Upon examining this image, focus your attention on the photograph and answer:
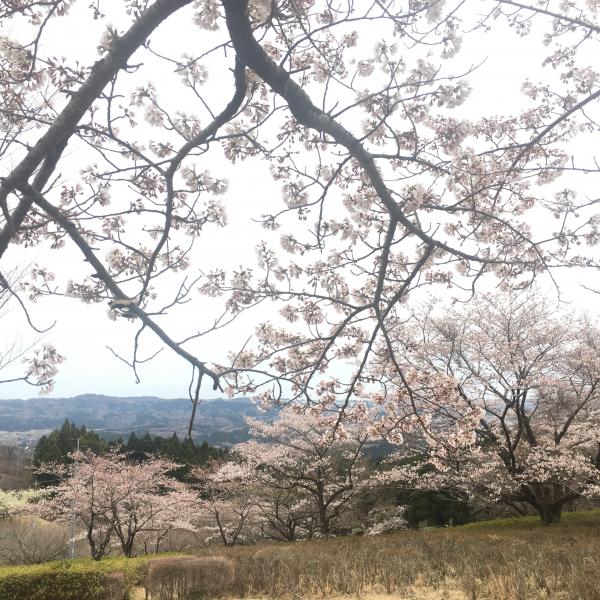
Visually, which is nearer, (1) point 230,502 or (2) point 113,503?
(2) point 113,503

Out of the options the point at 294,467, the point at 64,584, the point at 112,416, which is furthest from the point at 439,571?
the point at 112,416

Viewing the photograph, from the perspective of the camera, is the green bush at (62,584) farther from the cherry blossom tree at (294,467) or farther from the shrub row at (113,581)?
the cherry blossom tree at (294,467)

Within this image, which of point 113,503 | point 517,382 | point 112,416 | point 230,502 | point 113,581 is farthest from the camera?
point 112,416

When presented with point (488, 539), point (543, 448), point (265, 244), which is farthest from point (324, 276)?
point (543, 448)

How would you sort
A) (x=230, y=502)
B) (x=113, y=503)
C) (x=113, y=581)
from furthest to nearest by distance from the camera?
(x=230, y=502) → (x=113, y=503) → (x=113, y=581)

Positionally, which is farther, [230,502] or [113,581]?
[230,502]

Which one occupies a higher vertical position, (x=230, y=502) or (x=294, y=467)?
(x=294, y=467)

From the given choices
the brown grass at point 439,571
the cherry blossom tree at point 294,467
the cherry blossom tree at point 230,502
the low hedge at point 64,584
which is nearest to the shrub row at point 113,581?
the low hedge at point 64,584

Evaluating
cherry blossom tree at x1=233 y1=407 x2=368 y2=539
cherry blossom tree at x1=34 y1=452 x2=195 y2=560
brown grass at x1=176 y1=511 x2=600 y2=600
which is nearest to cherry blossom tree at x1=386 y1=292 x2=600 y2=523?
brown grass at x1=176 y1=511 x2=600 y2=600

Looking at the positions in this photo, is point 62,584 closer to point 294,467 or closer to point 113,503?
point 113,503

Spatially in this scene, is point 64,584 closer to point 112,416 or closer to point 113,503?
point 113,503

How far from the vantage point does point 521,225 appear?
18.8 ft

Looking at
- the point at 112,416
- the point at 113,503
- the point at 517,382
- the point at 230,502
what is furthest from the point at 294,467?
the point at 112,416

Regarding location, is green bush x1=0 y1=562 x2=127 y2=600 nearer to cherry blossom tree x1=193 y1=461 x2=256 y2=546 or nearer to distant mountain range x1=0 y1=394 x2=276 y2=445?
cherry blossom tree x1=193 y1=461 x2=256 y2=546
